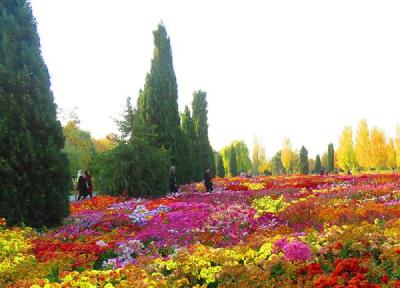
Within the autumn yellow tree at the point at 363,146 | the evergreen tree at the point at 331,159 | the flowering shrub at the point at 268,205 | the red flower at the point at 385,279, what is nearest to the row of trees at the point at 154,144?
the flowering shrub at the point at 268,205

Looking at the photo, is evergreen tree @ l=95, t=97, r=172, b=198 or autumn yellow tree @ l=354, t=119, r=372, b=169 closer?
evergreen tree @ l=95, t=97, r=172, b=198

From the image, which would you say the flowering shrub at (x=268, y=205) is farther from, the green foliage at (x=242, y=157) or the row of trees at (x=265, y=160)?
the green foliage at (x=242, y=157)

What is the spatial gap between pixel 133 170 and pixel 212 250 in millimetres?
13104

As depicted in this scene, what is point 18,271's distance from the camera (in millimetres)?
7340

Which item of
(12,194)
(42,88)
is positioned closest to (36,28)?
(42,88)

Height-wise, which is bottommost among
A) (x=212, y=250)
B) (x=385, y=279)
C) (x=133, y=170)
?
(x=385, y=279)

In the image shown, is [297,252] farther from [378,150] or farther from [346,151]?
[346,151]

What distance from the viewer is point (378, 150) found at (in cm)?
6569

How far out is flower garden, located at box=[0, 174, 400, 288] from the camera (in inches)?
236

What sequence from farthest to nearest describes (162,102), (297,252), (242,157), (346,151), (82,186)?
1. (242,157)
2. (346,151)
3. (162,102)
4. (82,186)
5. (297,252)

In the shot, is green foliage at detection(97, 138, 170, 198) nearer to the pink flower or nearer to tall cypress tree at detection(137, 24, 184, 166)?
tall cypress tree at detection(137, 24, 184, 166)

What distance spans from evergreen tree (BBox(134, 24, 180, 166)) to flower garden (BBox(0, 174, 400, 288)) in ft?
42.9

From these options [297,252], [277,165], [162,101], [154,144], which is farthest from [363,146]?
[297,252]

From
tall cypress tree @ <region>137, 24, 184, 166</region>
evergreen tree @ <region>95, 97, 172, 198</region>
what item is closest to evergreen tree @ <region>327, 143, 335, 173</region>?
tall cypress tree @ <region>137, 24, 184, 166</region>
